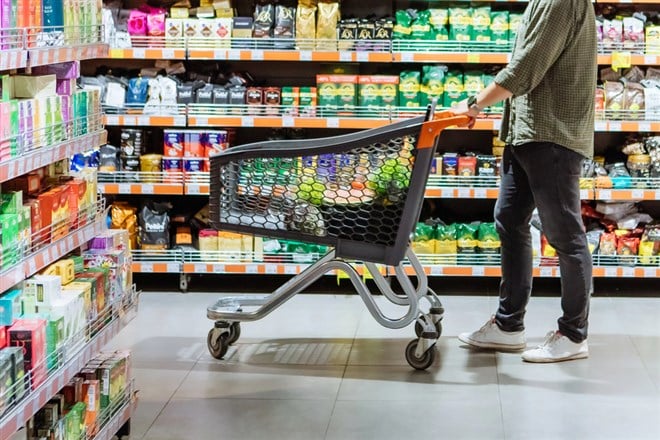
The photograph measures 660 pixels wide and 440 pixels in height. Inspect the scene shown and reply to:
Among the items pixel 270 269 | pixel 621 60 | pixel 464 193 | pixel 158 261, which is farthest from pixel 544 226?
pixel 158 261

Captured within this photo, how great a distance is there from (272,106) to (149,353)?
1.75 meters

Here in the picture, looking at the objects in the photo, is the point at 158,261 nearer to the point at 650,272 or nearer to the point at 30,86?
the point at 650,272

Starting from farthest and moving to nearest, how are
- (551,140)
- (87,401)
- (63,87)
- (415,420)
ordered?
1. (551,140)
2. (415,420)
3. (63,87)
4. (87,401)

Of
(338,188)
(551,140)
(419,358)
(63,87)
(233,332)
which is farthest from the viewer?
(233,332)

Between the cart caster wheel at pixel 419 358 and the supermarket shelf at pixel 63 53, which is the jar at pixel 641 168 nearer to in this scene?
the cart caster wheel at pixel 419 358

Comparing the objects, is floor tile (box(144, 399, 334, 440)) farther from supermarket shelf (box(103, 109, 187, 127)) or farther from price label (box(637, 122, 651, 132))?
price label (box(637, 122, 651, 132))

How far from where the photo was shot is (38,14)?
134 inches

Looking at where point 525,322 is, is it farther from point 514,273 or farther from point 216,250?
point 216,250

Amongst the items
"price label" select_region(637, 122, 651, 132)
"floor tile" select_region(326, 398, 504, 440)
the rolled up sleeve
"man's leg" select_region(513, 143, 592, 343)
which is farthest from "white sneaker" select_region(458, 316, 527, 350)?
"price label" select_region(637, 122, 651, 132)

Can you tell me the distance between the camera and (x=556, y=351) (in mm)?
4945

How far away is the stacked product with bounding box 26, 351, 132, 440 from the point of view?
3381 millimetres

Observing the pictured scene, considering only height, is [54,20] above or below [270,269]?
above

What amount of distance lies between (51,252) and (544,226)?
229 cm

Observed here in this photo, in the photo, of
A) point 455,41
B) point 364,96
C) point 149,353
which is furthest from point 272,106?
point 149,353
